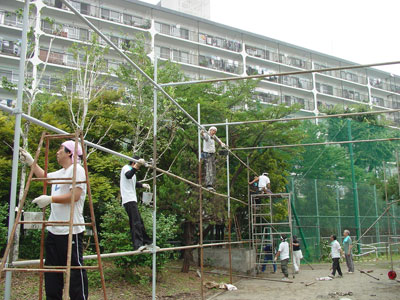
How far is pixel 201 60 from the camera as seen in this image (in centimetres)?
3127

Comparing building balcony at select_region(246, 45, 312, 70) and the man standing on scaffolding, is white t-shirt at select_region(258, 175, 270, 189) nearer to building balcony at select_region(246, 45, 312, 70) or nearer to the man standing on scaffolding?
the man standing on scaffolding

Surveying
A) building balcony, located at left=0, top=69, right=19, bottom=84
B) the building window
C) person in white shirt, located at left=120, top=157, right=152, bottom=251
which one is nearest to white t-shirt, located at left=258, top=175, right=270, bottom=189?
person in white shirt, located at left=120, top=157, right=152, bottom=251

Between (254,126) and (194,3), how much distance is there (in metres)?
21.8

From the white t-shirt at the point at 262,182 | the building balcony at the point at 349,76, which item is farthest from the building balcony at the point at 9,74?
the building balcony at the point at 349,76

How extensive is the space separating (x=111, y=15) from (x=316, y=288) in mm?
22794

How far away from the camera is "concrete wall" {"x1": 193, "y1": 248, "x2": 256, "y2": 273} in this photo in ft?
43.2

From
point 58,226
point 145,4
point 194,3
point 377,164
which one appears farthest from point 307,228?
point 194,3

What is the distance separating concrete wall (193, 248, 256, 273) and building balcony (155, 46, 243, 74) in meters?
17.8

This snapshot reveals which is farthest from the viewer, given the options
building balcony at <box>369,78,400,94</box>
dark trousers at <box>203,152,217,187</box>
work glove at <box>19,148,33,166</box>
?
building balcony at <box>369,78,400,94</box>

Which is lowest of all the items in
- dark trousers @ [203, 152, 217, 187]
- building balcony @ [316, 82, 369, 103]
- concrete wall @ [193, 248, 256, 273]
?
concrete wall @ [193, 248, 256, 273]

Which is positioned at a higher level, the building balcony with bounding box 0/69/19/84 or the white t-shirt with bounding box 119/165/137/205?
the building balcony with bounding box 0/69/19/84

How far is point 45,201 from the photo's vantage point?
2975mm

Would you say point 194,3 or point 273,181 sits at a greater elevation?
point 194,3

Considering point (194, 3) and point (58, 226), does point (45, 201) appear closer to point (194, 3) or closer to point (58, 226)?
point (58, 226)
